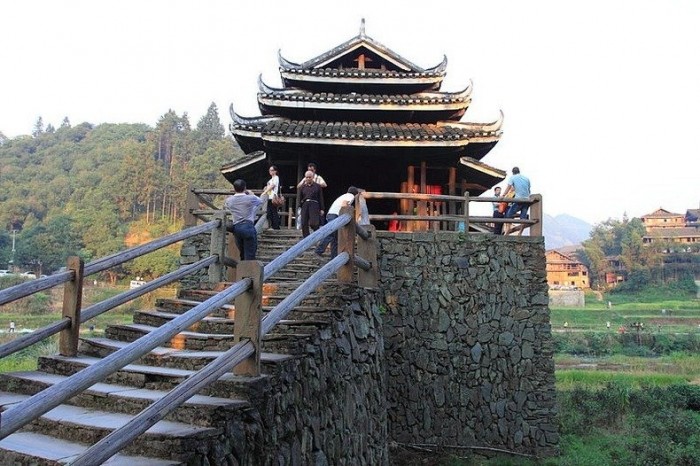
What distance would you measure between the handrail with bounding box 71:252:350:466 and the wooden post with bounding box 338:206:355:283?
168cm

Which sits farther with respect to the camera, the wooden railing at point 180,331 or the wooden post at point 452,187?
the wooden post at point 452,187

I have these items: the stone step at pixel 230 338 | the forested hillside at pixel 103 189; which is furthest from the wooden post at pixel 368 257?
the forested hillside at pixel 103 189

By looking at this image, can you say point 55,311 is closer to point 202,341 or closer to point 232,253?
point 232,253

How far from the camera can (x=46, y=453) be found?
3449 millimetres

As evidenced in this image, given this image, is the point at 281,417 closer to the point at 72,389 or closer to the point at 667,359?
the point at 72,389

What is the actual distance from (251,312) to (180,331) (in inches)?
27.3

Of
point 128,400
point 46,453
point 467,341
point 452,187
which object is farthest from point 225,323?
point 452,187

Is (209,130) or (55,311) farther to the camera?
(209,130)

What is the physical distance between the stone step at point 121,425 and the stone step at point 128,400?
0.06m

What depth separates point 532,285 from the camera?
1098 cm

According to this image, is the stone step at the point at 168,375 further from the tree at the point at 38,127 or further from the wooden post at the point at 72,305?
the tree at the point at 38,127

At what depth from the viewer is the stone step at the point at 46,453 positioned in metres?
3.28

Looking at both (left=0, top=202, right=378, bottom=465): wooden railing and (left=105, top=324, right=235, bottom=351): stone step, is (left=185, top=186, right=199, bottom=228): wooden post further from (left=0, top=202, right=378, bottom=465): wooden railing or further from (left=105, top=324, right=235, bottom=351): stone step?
(left=105, top=324, right=235, bottom=351): stone step

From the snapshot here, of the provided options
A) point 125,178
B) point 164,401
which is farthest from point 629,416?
point 125,178
